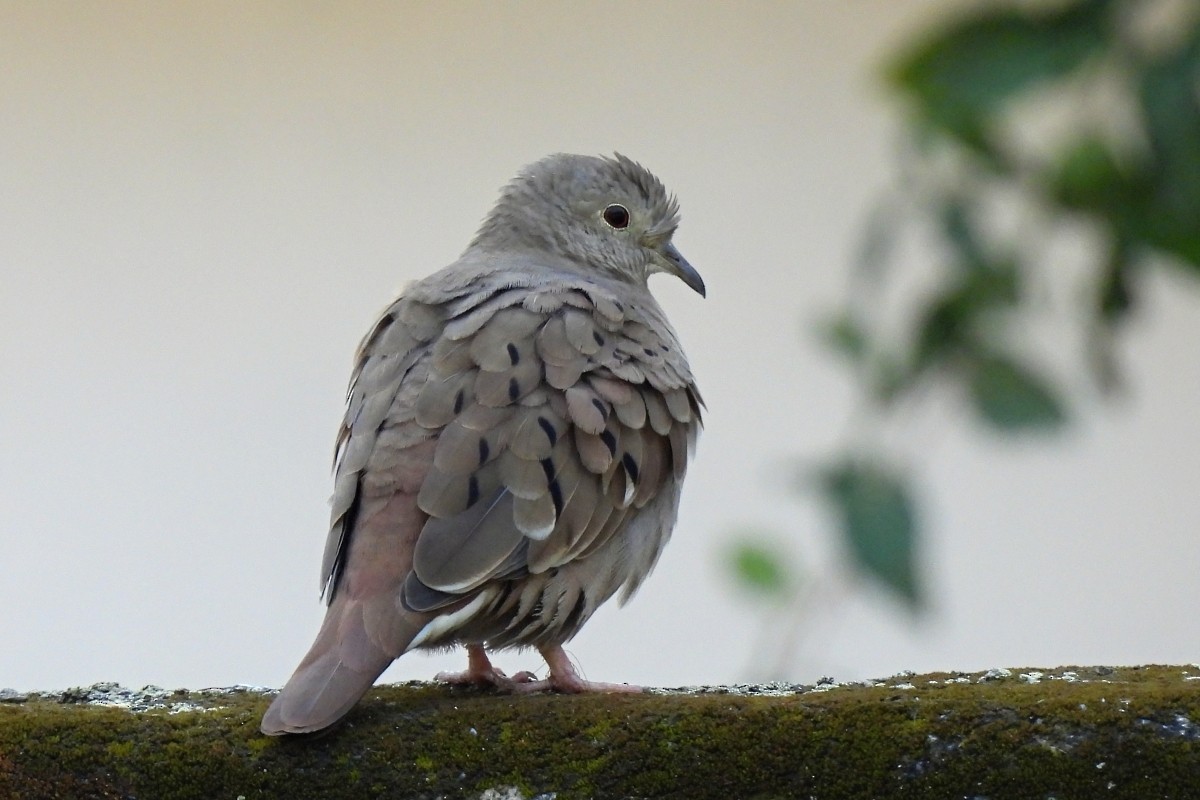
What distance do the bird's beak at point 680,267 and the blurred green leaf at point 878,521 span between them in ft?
7.55

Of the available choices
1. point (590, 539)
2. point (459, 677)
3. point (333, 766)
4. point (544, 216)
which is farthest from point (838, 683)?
point (544, 216)

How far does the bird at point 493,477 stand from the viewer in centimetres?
178

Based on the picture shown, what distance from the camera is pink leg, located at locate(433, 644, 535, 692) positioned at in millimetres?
2004

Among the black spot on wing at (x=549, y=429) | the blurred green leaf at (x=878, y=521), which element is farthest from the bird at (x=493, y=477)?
the blurred green leaf at (x=878, y=521)

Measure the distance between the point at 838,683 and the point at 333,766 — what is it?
762mm

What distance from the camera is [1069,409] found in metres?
0.47

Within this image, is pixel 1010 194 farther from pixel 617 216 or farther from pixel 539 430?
pixel 617 216

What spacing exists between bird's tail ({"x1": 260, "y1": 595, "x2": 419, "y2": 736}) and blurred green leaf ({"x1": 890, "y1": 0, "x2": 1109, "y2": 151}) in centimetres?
123

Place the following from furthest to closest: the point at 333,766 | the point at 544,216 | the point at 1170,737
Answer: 1. the point at 544,216
2. the point at 333,766
3. the point at 1170,737

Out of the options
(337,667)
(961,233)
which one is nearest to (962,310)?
(961,233)

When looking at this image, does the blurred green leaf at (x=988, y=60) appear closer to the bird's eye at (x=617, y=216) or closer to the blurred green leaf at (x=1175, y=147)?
the blurred green leaf at (x=1175, y=147)

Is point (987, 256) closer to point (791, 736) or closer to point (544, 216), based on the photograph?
point (791, 736)

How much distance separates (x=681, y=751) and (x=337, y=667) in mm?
426

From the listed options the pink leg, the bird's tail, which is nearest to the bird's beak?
the pink leg
